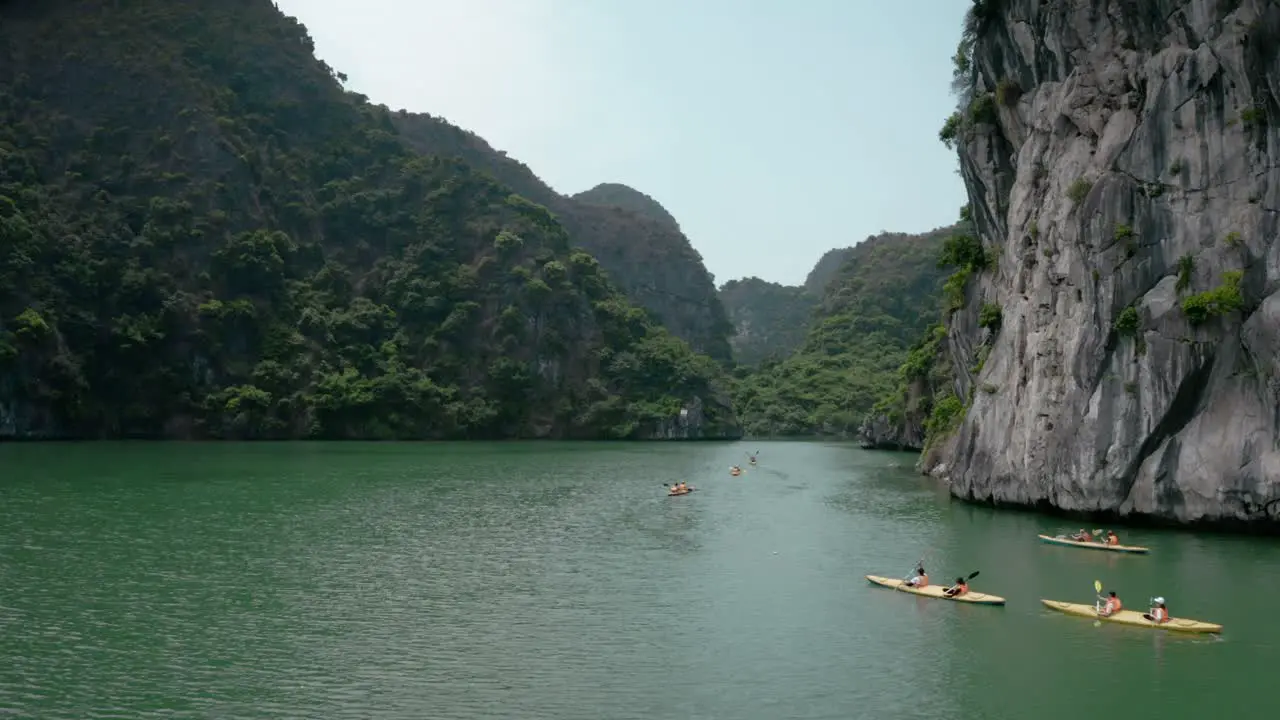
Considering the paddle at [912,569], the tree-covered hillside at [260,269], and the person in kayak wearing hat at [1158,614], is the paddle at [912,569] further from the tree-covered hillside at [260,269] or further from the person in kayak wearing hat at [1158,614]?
the tree-covered hillside at [260,269]

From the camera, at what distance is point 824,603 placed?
78.1 ft

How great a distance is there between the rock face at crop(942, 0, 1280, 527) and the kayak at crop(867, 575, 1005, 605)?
10163 mm

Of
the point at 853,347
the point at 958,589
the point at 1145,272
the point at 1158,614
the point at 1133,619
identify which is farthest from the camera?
the point at 853,347

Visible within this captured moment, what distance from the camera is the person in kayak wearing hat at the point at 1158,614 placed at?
68.3ft

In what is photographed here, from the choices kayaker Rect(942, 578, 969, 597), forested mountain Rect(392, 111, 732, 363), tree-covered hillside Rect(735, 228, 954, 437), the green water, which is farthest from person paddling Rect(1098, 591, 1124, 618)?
forested mountain Rect(392, 111, 732, 363)

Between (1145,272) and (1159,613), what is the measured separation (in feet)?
48.4

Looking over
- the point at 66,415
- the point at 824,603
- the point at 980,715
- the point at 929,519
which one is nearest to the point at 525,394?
the point at 66,415

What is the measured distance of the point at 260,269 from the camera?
98.9 m

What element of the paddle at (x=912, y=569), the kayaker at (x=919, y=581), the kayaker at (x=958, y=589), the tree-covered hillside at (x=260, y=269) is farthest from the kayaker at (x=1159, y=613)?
the tree-covered hillside at (x=260, y=269)

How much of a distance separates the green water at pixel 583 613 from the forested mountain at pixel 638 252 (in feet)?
392

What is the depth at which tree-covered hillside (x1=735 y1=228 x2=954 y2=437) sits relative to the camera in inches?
4978

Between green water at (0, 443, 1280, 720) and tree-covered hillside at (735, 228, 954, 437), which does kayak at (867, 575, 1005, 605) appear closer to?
green water at (0, 443, 1280, 720)

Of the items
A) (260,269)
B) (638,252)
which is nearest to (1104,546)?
(260,269)

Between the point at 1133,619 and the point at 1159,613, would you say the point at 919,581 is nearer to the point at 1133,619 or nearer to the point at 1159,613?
the point at 1133,619
